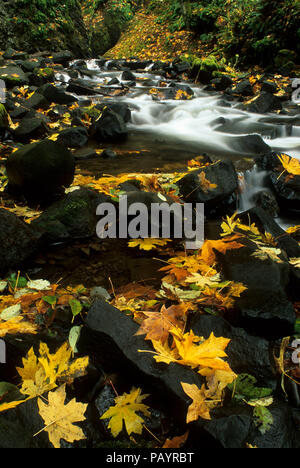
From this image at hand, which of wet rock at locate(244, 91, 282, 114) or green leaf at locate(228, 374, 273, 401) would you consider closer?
green leaf at locate(228, 374, 273, 401)

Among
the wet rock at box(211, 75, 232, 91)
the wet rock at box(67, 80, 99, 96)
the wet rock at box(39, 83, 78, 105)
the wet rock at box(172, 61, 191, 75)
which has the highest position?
the wet rock at box(172, 61, 191, 75)

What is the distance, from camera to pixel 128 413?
1202 millimetres

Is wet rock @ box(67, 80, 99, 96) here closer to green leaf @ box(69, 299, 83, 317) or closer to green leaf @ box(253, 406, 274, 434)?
green leaf @ box(69, 299, 83, 317)

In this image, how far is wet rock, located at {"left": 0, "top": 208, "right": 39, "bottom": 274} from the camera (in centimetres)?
195

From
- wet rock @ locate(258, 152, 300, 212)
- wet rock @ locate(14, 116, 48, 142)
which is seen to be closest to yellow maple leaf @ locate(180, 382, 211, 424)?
wet rock @ locate(258, 152, 300, 212)

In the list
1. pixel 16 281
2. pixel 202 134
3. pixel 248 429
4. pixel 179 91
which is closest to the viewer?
pixel 248 429

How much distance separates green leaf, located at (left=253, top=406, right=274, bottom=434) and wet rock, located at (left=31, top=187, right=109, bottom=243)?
178cm

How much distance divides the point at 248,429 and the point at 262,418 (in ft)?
0.35

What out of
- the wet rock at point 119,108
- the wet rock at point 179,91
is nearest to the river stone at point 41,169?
the wet rock at point 119,108

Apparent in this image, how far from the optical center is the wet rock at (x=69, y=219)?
7.76 ft

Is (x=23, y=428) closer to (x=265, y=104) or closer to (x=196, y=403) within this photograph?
(x=196, y=403)

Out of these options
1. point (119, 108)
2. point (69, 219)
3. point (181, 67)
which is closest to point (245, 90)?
point (181, 67)

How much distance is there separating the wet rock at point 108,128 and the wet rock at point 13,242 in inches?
137

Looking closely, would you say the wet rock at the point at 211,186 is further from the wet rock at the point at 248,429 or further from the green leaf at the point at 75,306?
the wet rock at the point at 248,429
